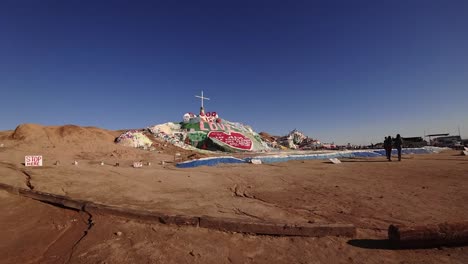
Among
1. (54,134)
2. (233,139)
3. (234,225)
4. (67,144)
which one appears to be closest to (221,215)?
(234,225)

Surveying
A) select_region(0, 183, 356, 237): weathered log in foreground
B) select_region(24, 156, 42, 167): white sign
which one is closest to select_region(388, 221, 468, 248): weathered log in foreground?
select_region(0, 183, 356, 237): weathered log in foreground

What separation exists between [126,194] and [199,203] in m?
2.41

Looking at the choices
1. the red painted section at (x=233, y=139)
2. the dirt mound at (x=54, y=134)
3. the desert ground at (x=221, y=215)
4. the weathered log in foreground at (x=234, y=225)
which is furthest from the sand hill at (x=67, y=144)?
the weathered log in foreground at (x=234, y=225)

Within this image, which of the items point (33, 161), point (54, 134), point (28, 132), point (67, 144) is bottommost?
point (33, 161)

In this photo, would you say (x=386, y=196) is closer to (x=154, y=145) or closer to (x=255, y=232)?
(x=255, y=232)

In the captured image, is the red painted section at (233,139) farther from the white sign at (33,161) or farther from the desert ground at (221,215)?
the desert ground at (221,215)

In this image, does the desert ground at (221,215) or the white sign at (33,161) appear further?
the white sign at (33,161)

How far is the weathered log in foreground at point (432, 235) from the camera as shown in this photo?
366 centimetres

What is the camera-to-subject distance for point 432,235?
366 centimetres

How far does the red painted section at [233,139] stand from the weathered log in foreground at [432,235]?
32399 millimetres

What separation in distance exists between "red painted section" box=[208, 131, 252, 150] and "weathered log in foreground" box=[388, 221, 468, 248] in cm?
3240

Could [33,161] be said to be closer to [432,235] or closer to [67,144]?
[67,144]

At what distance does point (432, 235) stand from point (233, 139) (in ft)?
110

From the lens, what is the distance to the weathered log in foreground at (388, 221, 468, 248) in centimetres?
366
